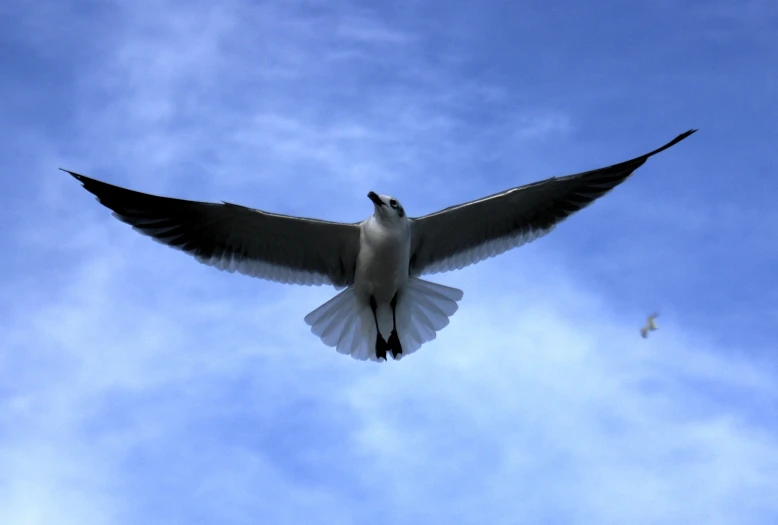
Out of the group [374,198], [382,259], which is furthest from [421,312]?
[374,198]

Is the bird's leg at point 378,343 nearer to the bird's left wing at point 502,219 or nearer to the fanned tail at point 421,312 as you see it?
the fanned tail at point 421,312

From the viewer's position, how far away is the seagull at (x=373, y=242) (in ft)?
23.0

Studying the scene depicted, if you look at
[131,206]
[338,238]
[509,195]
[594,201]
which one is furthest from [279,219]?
[594,201]

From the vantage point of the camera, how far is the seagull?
23.0 feet

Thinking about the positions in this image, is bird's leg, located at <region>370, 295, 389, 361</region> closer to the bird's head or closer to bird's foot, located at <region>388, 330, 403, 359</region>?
bird's foot, located at <region>388, 330, 403, 359</region>

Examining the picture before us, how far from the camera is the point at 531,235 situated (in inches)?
294

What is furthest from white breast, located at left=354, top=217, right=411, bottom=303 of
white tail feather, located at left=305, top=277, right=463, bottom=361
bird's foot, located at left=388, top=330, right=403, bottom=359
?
bird's foot, located at left=388, top=330, right=403, bottom=359

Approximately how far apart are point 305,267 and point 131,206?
1.28 meters

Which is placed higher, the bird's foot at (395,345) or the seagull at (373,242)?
the seagull at (373,242)

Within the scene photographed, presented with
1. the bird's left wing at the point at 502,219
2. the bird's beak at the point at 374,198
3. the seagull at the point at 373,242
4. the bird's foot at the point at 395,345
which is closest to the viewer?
the bird's beak at the point at 374,198

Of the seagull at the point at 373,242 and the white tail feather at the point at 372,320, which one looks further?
the white tail feather at the point at 372,320

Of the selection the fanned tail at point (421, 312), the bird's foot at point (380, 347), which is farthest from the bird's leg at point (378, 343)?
the fanned tail at point (421, 312)

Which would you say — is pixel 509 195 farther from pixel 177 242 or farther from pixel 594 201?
pixel 177 242

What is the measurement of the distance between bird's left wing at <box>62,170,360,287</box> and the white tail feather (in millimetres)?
236
